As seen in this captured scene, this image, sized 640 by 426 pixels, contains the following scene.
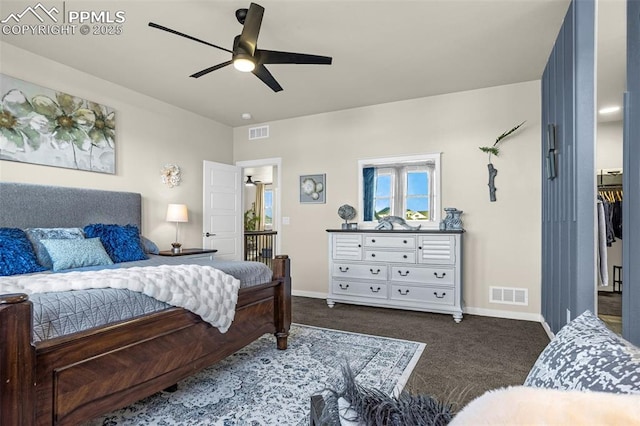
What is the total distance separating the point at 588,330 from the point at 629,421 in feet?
1.55

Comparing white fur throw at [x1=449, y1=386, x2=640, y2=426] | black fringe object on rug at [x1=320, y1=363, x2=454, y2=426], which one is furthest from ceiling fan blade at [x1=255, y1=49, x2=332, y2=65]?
white fur throw at [x1=449, y1=386, x2=640, y2=426]

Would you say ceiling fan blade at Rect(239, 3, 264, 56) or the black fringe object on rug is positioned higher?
ceiling fan blade at Rect(239, 3, 264, 56)


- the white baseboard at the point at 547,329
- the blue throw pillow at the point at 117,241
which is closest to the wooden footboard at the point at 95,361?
the blue throw pillow at the point at 117,241

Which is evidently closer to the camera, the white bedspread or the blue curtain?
the white bedspread

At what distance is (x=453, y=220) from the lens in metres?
4.11

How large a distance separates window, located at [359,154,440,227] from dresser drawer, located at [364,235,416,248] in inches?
19.1

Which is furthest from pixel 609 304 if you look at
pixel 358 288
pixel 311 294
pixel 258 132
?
pixel 258 132

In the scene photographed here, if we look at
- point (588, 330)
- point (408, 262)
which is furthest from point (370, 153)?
point (588, 330)

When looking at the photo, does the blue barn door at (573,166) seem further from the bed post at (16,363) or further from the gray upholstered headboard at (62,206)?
the gray upholstered headboard at (62,206)

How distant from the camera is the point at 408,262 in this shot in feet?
13.5

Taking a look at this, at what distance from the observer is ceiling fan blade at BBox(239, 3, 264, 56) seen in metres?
2.22

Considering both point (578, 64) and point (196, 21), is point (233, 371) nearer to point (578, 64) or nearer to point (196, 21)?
point (196, 21)

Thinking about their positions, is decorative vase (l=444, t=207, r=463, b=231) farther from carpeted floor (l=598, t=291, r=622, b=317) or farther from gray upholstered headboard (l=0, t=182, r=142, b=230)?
gray upholstered headboard (l=0, t=182, r=142, b=230)

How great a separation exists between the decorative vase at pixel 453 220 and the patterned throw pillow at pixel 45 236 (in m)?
3.85
